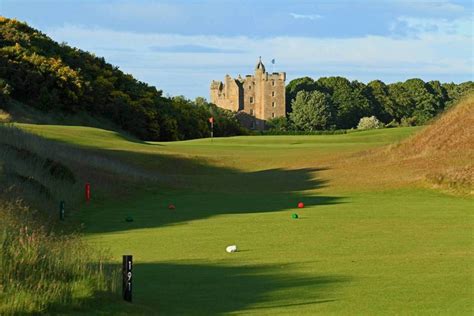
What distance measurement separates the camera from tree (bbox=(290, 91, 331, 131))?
6201 inches

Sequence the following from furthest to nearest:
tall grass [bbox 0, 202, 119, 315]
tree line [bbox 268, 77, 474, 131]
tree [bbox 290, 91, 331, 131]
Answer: tree line [bbox 268, 77, 474, 131], tree [bbox 290, 91, 331, 131], tall grass [bbox 0, 202, 119, 315]

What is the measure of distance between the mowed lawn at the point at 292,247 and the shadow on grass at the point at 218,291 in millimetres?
14

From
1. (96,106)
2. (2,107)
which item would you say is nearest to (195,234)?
(2,107)

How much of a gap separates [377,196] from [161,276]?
57.8 feet

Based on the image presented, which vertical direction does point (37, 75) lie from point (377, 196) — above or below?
above

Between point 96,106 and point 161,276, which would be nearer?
point 161,276

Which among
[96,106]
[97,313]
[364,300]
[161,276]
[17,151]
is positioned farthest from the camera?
[96,106]

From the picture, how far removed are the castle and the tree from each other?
2201 centimetres

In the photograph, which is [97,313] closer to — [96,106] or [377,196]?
[377,196]

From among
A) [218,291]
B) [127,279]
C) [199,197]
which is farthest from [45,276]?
[199,197]

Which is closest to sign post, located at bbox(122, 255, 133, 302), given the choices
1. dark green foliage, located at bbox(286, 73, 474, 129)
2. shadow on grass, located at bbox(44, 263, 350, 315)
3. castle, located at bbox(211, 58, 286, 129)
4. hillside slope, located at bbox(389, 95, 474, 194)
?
shadow on grass, located at bbox(44, 263, 350, 315)

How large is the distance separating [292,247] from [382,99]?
6130 inches

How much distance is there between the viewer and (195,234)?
18.9 metres

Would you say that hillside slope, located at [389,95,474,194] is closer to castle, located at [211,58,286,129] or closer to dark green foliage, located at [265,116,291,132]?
dark green foliage, located at [265,116,291,132]
